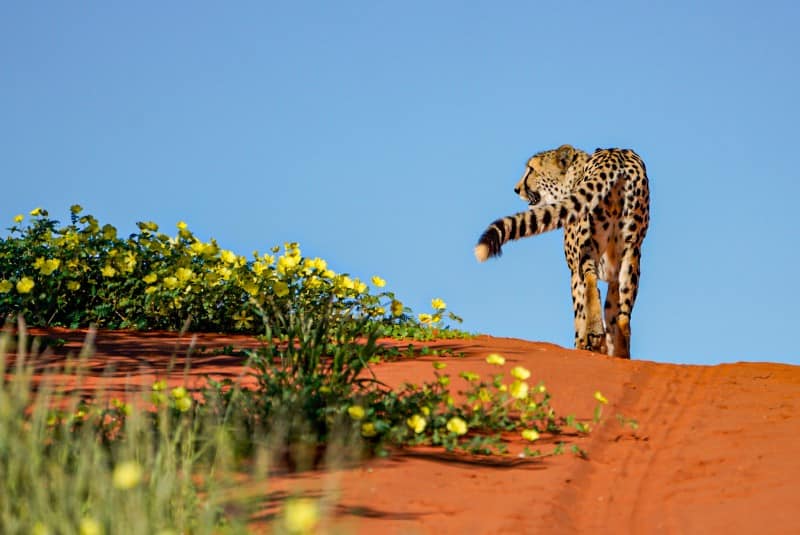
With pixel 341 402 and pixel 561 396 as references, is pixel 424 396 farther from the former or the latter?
pixel 561 396

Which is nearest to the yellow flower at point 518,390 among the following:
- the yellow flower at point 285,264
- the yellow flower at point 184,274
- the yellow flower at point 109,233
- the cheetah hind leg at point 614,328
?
the yellow flower at point 285,264

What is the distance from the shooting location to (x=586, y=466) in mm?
6645

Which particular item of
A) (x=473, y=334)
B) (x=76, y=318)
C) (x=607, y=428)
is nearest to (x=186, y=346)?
(x=76, y=318)

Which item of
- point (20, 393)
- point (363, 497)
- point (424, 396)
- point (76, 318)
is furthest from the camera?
point (76, 318)

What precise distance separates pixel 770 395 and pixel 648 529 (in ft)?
13.5

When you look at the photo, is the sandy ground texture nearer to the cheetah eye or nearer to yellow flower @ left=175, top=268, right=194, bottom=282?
yellow flower @ left=175, top=268, right=194, bottom=282

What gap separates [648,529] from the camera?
→ 220 inches

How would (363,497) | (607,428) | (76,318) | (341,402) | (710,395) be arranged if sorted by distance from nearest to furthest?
(363,497)
(341,402)
(607,428)
(710,395)
(76,318)

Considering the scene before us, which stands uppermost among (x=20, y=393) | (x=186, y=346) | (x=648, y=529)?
(x=186, y=346)

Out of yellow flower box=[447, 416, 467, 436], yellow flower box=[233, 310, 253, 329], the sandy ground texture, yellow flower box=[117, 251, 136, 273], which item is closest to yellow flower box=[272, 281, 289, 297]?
yellow flower box=[233, 310, 253, 329]

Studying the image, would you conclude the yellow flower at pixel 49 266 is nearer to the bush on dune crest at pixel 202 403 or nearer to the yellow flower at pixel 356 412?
the bush on dune crest at pixel 202 403

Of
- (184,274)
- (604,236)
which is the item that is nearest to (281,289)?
(184,274)

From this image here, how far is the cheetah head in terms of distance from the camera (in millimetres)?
→ 13461

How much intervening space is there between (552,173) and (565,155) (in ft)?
0.84
